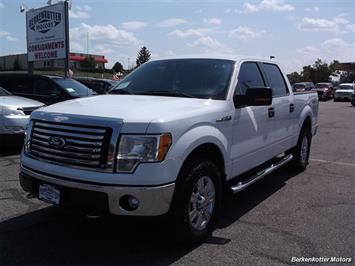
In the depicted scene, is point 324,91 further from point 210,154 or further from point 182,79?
point 210,154

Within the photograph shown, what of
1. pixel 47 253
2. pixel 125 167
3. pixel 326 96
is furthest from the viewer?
pixel 326 96

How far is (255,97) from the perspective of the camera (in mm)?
4703

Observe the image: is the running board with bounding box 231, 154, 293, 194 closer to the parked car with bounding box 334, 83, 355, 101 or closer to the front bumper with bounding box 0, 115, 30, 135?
the front bumper with bounding box 0, 115, 30, 135

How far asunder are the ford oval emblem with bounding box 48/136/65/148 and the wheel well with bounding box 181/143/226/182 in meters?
1.09

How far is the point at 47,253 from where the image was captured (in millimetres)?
3852

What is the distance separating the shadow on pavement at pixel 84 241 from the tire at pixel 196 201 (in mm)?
123

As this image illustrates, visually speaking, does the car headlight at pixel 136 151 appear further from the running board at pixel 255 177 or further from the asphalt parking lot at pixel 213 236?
the running board at pixel 255 177

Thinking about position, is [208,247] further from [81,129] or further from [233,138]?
[81,129]

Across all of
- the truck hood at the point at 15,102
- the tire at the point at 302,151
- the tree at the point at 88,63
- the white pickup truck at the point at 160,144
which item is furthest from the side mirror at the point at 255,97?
the tree at the point at 88,63

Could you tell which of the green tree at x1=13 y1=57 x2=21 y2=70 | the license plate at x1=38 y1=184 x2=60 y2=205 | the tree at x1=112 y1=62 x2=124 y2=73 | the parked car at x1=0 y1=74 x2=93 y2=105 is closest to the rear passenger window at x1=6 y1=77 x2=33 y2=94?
the parked car at x1=0 y1=74 x2=93 y2=105

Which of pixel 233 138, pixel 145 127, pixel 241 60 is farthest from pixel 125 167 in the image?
pixel 241 60

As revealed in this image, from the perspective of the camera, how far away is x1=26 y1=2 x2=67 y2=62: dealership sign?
17.4 m

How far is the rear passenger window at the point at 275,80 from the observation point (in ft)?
20.2

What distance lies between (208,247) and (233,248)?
0.78ft
